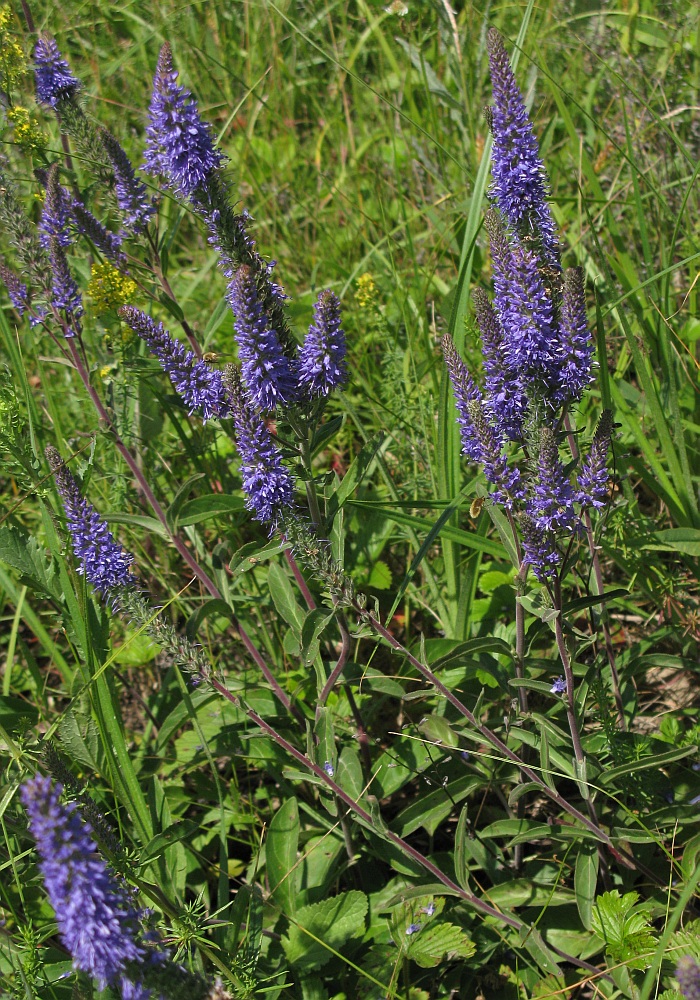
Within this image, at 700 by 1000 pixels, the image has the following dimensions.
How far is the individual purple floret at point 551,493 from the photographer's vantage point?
6.83 feet

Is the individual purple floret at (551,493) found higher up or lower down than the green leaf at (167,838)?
higher up

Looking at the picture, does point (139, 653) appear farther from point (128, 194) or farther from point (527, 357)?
point (527, 357)

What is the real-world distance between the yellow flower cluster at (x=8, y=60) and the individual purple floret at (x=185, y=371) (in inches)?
61.9

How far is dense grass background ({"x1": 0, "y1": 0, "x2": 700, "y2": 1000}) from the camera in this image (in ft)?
8.73

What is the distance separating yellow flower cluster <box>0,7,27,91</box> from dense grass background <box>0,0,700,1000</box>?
1.04ft

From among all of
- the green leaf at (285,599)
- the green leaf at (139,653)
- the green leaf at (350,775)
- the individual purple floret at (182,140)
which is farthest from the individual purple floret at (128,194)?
the green leaf at (350,775)

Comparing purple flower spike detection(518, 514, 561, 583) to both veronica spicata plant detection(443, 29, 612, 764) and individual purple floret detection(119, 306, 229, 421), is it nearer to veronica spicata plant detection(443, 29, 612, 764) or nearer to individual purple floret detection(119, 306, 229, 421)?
veronica spicata plant detection(443, 29, 612, 764)

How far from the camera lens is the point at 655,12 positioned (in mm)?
5449

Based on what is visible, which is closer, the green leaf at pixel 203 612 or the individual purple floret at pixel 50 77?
the green leaf at pixel 203 612

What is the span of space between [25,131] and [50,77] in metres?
0.33

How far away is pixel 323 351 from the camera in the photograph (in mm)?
2260

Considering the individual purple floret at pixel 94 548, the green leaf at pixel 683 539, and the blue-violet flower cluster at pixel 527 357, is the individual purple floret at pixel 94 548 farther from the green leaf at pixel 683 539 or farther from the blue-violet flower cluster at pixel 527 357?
the green leaf at pixel 683 539

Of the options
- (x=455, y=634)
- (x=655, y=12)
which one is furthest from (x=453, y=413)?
(x=655, y=12)

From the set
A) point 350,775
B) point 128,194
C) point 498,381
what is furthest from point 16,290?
point 350,775
